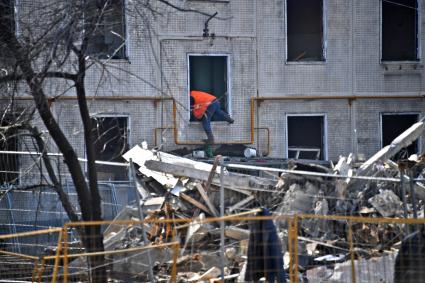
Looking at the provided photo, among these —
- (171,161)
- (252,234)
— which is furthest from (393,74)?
(252,234)

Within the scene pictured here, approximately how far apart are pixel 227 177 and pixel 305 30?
8463mm

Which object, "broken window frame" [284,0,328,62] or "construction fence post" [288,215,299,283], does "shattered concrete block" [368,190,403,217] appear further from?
"broken window frame" [284,0,328,62]

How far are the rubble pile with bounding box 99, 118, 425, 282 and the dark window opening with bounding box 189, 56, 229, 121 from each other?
515 centimetres

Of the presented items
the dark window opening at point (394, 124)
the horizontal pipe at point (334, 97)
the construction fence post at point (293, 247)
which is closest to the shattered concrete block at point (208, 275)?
the construction fence post at point (293, 247)

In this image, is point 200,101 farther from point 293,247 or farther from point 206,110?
point 293,247

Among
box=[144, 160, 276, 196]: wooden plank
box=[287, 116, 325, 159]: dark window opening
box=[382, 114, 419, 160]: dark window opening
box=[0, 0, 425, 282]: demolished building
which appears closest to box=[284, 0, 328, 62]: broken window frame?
box=[0, 0, 425, 282]: demolished building

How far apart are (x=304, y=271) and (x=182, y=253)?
171 cm

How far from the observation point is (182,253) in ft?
36.2

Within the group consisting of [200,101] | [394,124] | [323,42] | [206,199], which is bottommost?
[206,199]

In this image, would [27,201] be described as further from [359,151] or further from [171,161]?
[359,151]

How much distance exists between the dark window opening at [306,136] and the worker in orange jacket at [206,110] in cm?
183

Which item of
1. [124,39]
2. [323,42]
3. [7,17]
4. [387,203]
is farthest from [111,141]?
[7,17]

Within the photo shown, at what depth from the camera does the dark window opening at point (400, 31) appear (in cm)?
2078

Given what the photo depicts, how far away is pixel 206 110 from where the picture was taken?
19.1m
